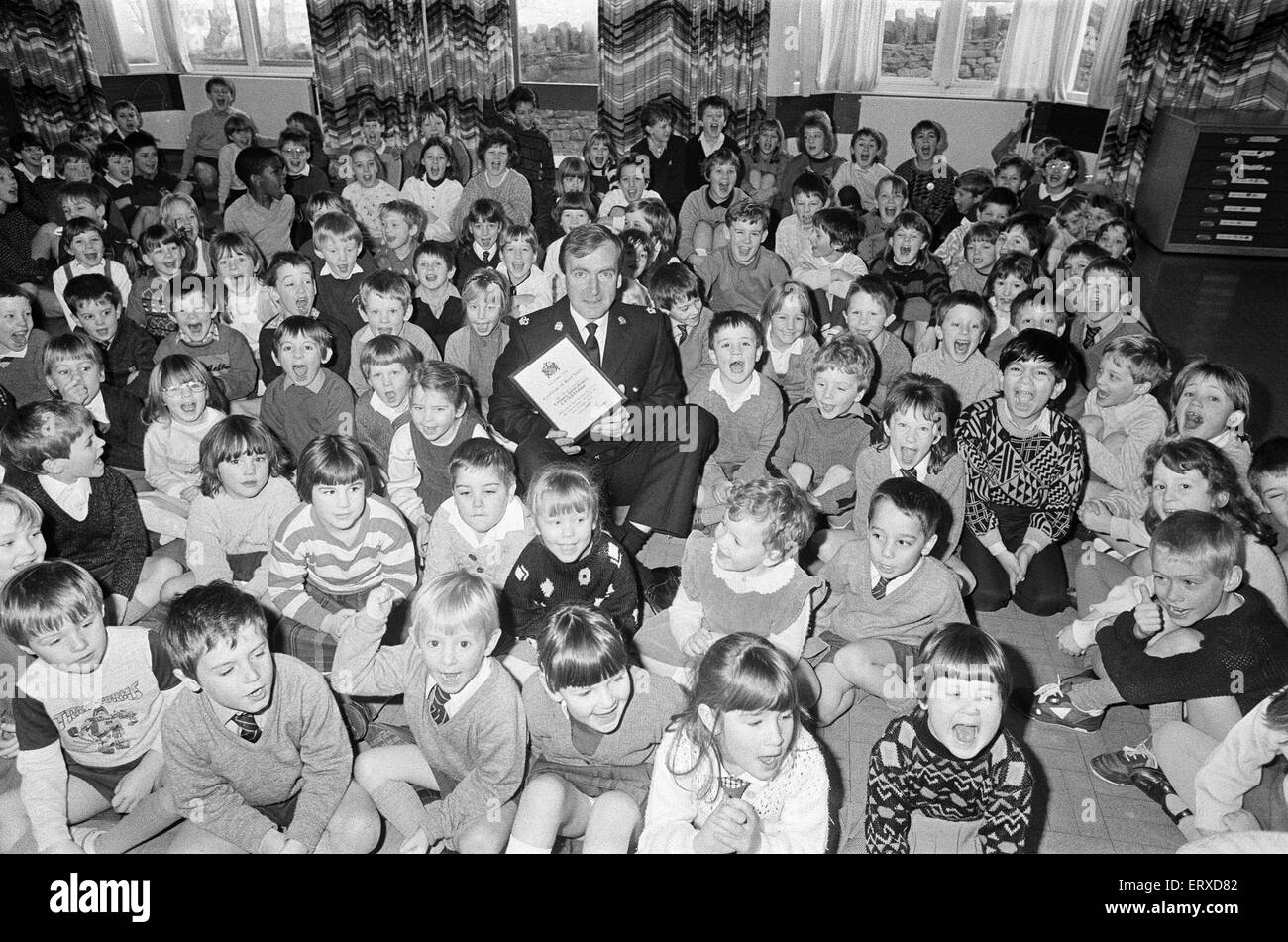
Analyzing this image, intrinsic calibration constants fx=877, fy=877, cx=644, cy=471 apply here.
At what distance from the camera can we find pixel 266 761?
2.14 m

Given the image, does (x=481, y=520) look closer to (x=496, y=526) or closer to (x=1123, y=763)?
(x=496, y=526)

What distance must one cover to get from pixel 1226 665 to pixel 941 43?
7.58m

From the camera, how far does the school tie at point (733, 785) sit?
6.66 feet

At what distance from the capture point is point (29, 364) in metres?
4.03

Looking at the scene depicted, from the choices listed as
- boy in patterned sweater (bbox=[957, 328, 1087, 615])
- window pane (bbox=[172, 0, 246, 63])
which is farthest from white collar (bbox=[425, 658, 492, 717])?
window pane (bbox=[172, 0, 246, 63])

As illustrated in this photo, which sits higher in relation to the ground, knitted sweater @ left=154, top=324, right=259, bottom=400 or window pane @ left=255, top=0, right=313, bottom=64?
window pane @ left=255, top=0, right=313, bottom=64

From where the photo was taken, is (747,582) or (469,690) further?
(747,582)

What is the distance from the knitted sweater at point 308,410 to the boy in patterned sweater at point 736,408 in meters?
1.49

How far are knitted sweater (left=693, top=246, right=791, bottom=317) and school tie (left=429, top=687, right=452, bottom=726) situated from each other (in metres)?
3.20

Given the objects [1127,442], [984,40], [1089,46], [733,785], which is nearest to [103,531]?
[733,785]

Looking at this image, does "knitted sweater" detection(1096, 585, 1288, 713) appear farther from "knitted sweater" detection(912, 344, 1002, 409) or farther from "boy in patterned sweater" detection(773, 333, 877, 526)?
"knitted sweater" detection(912, 344, 1002, 409)

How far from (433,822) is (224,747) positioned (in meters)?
0.53

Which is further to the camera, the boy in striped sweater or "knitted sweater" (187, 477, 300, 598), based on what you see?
"knitted sweater" (187, 477, 300, 598)

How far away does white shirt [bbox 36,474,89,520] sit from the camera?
3000 mm
